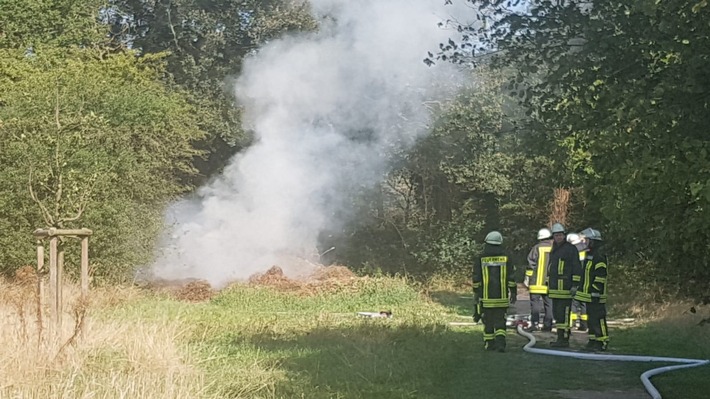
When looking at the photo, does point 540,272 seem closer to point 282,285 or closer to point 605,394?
point 605,394

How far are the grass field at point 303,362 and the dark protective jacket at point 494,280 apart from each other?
0.68 metres

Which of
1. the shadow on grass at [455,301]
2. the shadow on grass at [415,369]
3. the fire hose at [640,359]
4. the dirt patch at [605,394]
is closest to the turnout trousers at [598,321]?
the fire hose at [640,359]

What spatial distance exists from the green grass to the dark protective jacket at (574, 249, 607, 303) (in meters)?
0.85

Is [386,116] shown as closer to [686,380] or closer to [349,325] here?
[349,325]

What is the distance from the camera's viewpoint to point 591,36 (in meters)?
7.14

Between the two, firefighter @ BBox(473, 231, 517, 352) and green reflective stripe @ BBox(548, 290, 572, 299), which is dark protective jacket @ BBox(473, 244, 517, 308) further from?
green reflective stripe @ BBox(548, 290, 572, 299)

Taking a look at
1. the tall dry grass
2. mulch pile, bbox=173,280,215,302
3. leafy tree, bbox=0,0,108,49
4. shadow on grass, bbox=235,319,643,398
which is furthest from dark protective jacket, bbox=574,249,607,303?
leafy tree, bbox=0,0,108,49

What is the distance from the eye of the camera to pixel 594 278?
11.8 metres

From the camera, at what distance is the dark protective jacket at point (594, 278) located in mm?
11695

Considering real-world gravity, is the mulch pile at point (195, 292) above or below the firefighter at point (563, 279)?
below

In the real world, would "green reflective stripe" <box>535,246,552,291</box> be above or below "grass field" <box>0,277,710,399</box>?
above

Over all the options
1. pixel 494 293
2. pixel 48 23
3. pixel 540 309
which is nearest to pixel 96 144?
pixel 48 23

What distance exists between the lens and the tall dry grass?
23.8 ft

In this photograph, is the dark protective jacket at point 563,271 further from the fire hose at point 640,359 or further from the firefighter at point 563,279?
the fire hose at point 640,359
